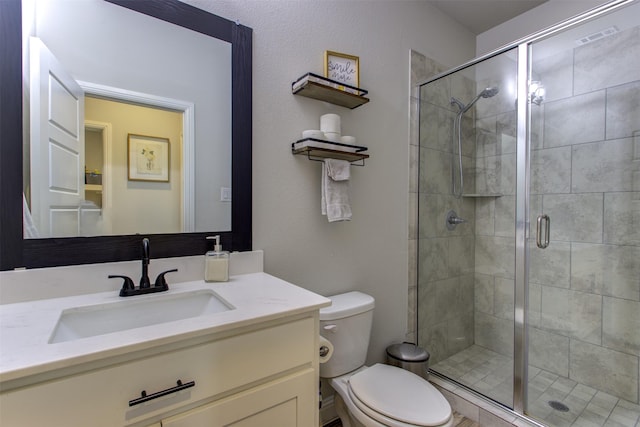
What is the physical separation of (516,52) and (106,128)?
1.99 m

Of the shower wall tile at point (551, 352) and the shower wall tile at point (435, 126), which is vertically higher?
the shower wall tile at point (435, 126)

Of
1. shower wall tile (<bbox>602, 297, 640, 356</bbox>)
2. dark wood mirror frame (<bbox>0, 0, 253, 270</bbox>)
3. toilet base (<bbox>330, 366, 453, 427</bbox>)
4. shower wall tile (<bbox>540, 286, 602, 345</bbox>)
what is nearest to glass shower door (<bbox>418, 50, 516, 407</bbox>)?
shower wall tile (<bbox>540, 286, 602, 345</bbox>)

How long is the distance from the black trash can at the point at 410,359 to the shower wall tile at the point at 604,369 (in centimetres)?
98

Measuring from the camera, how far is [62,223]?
3.30ft

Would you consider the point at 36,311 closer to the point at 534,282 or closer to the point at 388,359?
the point at 388,359

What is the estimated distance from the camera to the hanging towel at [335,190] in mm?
1492

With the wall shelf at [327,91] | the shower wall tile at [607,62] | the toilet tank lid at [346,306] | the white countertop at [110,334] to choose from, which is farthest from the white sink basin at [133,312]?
the shower wall tile at [607,62]

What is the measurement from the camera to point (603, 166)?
177 centimetres

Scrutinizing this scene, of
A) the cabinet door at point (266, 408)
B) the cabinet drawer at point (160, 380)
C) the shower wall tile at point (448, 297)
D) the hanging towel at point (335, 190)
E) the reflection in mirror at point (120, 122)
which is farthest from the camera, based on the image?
the shower wall tile at point (448, 297)

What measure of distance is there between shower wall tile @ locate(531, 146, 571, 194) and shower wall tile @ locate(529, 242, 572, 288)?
0.36 m

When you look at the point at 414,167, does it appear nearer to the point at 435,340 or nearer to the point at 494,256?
the point at 494,256

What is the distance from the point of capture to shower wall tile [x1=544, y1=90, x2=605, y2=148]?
1798mm

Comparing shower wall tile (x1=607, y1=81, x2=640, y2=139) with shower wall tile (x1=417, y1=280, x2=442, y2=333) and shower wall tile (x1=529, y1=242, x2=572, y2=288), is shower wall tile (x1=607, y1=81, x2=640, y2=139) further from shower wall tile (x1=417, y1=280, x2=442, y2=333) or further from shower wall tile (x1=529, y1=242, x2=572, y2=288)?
shower wall tile (x1=417, y1=280, x2=442, y2=333)

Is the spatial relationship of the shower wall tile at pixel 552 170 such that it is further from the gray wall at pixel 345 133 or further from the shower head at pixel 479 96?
the gray wall at pixel 345 133
